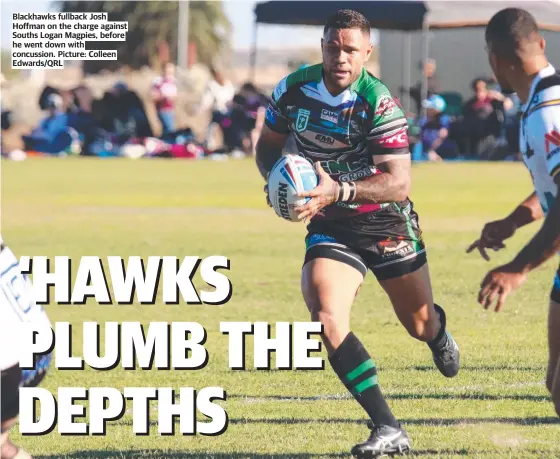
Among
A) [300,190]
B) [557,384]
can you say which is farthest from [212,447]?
[557,384]

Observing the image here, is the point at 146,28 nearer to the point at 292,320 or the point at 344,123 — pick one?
the point at 292,320

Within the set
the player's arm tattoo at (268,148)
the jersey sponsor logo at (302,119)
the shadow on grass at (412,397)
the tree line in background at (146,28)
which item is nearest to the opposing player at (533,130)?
the jersey sponsor logo at (302,119)

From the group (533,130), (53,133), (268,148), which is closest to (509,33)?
(533,130)

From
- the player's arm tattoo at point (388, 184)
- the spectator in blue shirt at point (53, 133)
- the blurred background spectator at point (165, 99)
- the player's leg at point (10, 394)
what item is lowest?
the spectator in blue shirt at point (53, 133)

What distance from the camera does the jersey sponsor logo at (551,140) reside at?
18.2 feet

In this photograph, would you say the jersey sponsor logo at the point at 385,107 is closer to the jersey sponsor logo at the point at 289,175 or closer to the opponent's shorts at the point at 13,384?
the jersey sponsor logo at the point at 289,175

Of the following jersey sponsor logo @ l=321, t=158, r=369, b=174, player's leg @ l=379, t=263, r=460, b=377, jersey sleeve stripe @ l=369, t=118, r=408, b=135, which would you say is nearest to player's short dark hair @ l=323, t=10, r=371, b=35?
jersey sleeve stripe @ l=369, t=118, r=408, b=135

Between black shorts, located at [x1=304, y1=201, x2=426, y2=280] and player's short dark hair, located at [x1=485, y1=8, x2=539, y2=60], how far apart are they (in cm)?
161

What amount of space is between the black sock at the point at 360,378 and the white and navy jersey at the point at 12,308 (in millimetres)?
1895

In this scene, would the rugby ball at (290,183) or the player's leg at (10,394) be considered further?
the rugby ball at (290,183)

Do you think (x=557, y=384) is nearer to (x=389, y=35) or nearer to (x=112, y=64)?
(x=389, y=35)

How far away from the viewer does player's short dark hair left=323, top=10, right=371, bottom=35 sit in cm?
687

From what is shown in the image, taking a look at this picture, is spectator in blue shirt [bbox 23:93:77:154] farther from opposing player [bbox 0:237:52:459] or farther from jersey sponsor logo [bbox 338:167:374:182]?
opposing player [bbox 0:237:52:459]

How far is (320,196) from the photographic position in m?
6.61
